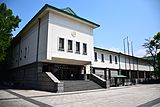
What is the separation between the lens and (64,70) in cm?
2247

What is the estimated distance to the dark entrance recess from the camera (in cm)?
2089

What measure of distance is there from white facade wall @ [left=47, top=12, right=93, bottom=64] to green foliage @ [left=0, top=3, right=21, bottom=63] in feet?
35.3

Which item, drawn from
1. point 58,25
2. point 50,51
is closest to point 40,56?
point 50,51

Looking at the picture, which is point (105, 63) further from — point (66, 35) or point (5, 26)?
point (5, 26)

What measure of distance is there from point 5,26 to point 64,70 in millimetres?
12537

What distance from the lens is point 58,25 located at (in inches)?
763

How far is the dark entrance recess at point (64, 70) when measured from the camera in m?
20.9

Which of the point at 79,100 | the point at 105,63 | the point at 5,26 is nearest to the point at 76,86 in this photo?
the point at 79,100

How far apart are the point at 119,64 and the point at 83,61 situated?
1510 cm

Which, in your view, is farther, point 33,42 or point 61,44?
point 33,42

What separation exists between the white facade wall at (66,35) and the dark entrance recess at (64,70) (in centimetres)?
282

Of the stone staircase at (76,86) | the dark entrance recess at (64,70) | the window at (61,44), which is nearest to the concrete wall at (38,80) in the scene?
the dark entrance recess at (64,70)

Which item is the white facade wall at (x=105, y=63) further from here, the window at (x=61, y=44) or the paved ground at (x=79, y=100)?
the paved ground at (x=79, y=100)

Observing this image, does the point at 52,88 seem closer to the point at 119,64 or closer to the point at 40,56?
the point at 40,56
